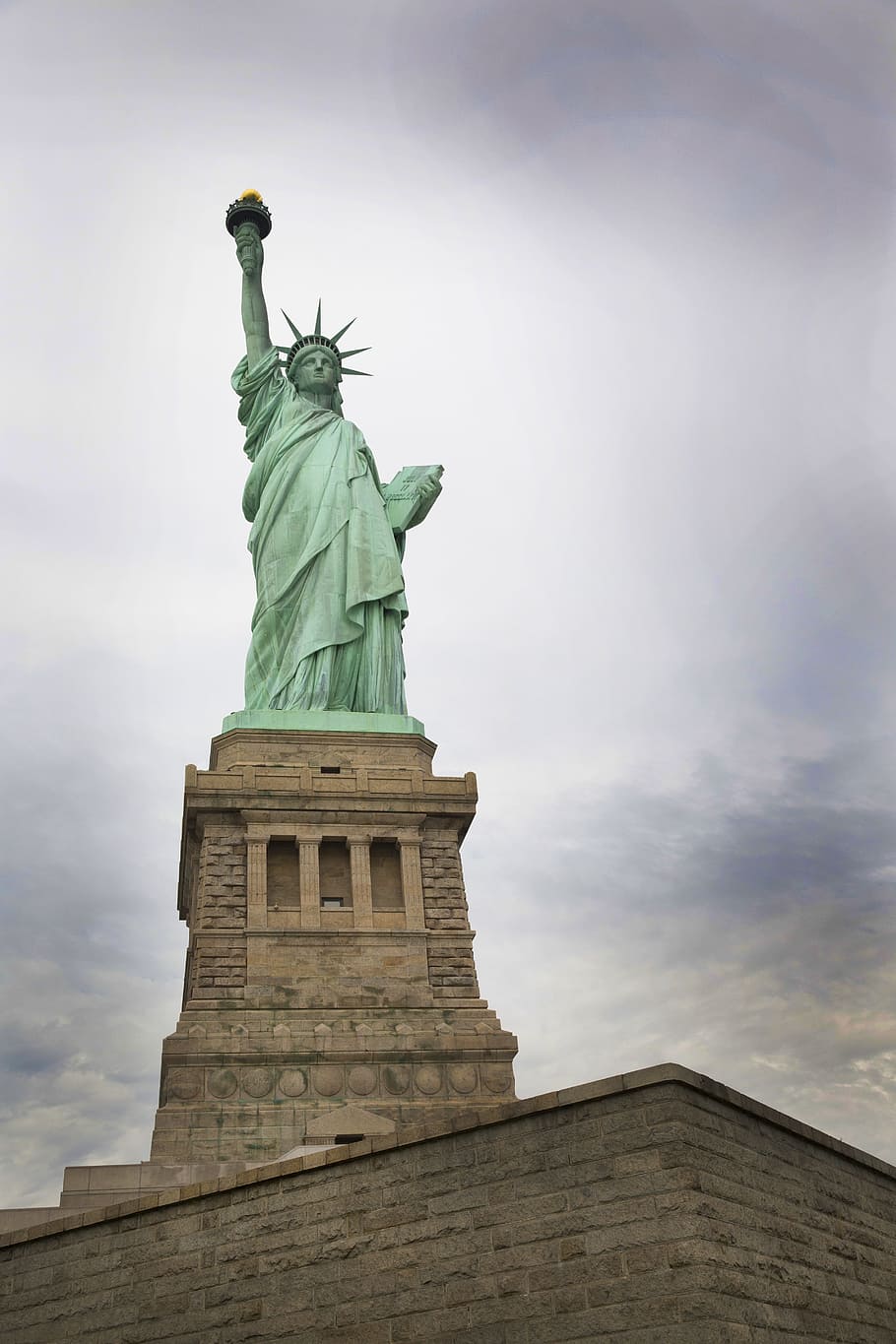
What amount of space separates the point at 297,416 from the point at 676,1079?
2136cm

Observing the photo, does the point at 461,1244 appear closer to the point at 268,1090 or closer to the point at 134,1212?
the point at 134,1212

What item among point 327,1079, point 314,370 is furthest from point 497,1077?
point 314,370

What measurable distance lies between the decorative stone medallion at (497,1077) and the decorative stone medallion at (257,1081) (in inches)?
120

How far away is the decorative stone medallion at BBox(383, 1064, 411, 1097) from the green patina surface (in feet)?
21.2

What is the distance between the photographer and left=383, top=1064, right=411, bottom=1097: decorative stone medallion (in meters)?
18.5

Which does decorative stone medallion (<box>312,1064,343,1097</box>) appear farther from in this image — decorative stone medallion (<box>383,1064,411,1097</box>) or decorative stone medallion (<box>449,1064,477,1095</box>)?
decorative stone medallion (<box>449,1064,477,1095</box>)

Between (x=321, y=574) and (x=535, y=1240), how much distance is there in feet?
59.1

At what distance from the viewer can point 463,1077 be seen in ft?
61.8

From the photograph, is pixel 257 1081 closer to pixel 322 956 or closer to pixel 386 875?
pixel 322 956

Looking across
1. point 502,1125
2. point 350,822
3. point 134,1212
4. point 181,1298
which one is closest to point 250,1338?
point 181,1298

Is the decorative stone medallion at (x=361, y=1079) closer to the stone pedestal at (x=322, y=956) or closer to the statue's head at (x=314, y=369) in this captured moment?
the stone pedestal at (x=322, y=956)

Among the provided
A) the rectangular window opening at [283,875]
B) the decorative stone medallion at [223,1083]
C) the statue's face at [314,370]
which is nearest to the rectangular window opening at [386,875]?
the rectangular window opening at [283,875]

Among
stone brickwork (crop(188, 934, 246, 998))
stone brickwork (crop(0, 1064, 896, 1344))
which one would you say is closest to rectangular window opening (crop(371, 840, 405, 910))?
stone brickwork (crop(188, 934, 246, 998))

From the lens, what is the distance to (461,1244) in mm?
9016
